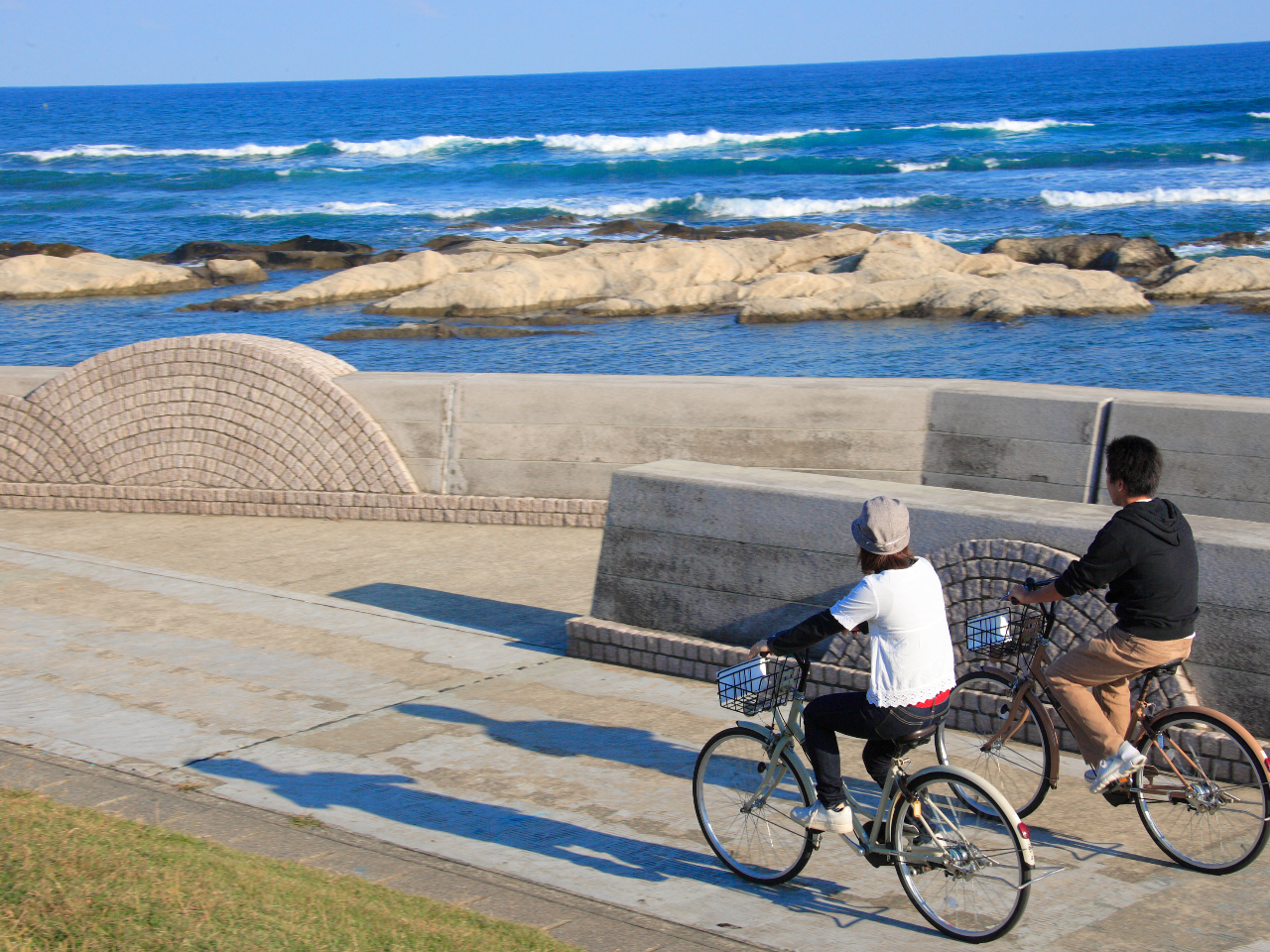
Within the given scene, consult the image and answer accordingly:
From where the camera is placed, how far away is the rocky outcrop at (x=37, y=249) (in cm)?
4038

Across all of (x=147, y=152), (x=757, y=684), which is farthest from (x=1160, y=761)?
(x=147, y=152)

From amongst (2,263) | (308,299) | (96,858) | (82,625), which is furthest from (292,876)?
(2,263)

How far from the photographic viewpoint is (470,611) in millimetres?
8266

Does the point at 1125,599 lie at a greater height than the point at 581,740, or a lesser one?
greater

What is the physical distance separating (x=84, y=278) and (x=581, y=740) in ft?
110

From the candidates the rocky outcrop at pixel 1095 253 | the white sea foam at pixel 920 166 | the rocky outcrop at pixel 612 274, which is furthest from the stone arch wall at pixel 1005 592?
the white sea foam at pixel 920 166

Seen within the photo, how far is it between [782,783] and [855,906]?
0.50 metres

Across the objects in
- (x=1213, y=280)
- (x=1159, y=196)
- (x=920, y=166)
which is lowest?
(x=1213, y=280)

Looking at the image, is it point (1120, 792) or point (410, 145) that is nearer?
point (1120, 792)

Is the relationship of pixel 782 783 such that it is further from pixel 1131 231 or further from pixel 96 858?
pixel 1131 231

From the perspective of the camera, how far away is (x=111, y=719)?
629 centimetres

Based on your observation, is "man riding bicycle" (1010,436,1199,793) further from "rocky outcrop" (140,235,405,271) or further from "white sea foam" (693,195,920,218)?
"white sea foam" (693,195,920,218)

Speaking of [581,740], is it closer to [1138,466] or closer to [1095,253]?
[1138,466]

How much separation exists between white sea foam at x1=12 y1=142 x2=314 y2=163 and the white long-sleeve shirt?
92.3m
